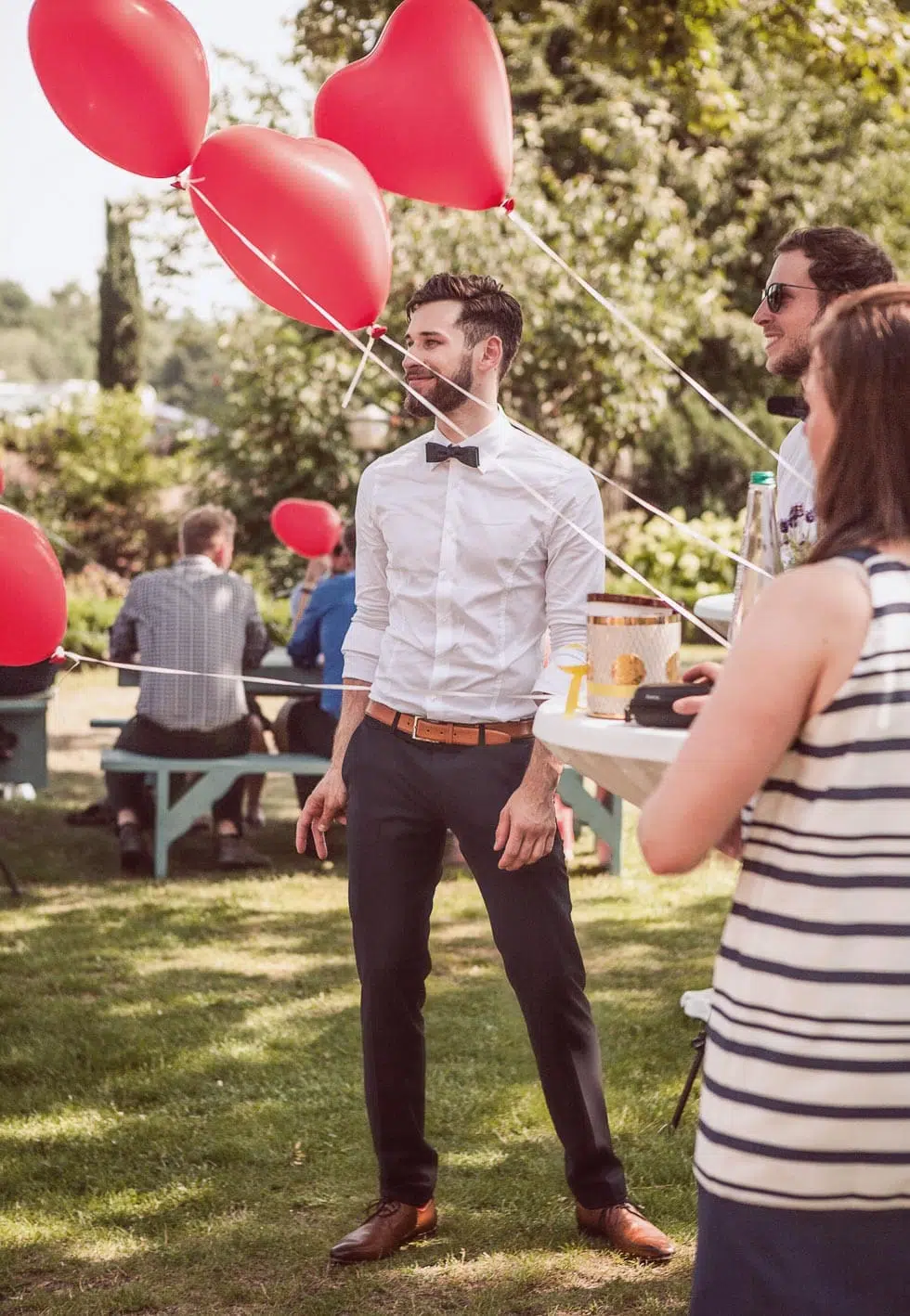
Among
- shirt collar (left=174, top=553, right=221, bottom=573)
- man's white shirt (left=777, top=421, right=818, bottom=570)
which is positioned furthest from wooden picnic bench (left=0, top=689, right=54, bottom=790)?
man's white shirt (left=777, top=421, right=818, bottom=570)

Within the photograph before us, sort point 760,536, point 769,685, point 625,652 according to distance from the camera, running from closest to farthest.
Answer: point 769,685
point 625,652
point 760,536

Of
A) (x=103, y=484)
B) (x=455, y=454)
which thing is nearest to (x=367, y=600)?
(x=455, y=454)

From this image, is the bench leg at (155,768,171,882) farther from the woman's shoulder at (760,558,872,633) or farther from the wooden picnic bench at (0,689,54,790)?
the woman's shoulder at (760,558,872,633)

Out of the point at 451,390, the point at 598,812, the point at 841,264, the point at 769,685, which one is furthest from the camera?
the point at 598,812

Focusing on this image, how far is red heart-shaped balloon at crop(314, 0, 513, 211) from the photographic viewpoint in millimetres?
3000

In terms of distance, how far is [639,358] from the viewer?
15.9 metres

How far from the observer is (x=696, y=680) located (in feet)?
6.41

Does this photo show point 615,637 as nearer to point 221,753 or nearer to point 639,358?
point 221,753

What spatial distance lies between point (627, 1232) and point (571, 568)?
1.34 m

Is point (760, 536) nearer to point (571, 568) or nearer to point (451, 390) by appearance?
point (571, 568)

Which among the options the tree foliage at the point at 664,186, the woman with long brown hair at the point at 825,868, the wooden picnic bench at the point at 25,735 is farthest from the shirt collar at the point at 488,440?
the tree foliage at the point at 664,186

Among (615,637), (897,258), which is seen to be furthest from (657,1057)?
(897,258)

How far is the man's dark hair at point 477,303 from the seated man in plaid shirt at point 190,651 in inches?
141

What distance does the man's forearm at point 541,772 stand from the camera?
2.73 metres
